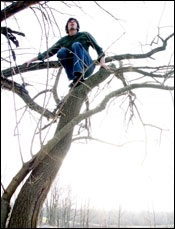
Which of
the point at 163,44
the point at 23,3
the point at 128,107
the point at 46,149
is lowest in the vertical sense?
the point at 46,149

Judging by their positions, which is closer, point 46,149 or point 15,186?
point 15,186

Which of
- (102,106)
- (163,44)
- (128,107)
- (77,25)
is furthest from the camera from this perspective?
(77,25)

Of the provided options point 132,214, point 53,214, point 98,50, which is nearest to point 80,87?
point 98,50

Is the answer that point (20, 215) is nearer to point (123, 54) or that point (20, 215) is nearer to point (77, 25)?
point (123, 54)

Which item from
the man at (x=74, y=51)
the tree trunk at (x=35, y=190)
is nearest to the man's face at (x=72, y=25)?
the man at (x=74, y=51)

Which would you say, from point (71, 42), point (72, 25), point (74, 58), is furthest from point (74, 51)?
point (72, 25)

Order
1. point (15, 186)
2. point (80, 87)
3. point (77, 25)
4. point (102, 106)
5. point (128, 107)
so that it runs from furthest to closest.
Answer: point (77, 25)
point (128, 107)
point (80, 87)
point (102, 106)
point (15, 186)

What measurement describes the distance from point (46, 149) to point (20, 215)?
0.44 metres

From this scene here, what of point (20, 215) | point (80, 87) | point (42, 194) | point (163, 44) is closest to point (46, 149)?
point (42, 194)

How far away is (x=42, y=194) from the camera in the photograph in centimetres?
195

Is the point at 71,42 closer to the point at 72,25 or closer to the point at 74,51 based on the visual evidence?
the point at 72,25

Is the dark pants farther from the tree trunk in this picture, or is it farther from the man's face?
the tree trunk

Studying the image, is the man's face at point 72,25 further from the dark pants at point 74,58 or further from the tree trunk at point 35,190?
the tree trunk at point 35,190

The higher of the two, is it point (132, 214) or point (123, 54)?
point (123, 54)
